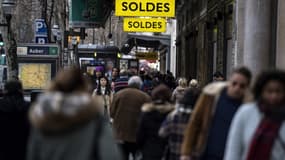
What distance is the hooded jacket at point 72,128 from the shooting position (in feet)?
16.5

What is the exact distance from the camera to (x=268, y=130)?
19.0 feet

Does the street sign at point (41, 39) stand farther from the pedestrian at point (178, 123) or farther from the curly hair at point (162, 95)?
the pedestrian at point (178, 123)

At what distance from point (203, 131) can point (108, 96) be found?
808cm

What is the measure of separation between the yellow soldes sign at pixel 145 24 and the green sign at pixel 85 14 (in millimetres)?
3230

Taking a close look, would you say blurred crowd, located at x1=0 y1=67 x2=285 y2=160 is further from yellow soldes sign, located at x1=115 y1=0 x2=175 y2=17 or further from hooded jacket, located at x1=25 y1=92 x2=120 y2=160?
yellow soldes sign, located at x1=115 y1=0 x2=175 y2=17

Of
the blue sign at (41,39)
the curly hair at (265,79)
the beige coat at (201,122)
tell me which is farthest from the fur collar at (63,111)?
the blue sign at (41,39)

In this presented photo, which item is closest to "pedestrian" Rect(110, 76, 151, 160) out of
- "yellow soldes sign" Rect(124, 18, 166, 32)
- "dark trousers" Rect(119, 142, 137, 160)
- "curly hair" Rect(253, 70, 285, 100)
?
"dark trousers" Rect(119, 142, 137, 160)

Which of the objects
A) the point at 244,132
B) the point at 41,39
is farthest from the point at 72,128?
the point at 41,39

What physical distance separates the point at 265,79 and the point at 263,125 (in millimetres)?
402

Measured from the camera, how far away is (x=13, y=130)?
7844 millimetres

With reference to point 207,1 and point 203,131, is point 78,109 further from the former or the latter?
point 207,1

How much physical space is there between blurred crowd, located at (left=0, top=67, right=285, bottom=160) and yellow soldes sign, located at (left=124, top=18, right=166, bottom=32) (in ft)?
56.1

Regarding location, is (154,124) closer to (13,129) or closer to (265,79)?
(13,129)

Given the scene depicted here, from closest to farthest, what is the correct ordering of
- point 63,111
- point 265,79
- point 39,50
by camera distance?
point 63,111 → point 265,79 → point 39,50
